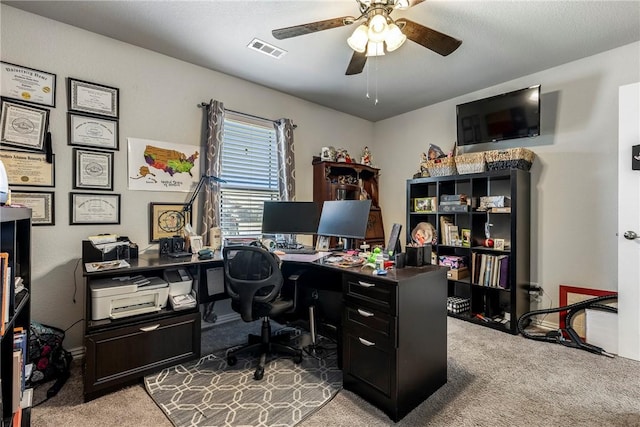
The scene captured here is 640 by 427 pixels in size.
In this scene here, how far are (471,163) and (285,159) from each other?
2.02 m

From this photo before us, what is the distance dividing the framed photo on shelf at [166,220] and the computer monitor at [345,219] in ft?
4.30

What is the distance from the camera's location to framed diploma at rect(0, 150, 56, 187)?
2117mm

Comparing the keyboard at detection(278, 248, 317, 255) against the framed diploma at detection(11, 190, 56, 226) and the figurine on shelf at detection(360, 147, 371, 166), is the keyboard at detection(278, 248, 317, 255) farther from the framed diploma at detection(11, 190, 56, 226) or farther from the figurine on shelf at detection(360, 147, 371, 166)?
the figurine on shelf at detection(360, 147, 371, 166)

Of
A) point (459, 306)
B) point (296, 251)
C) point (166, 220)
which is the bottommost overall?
point (459, 306)

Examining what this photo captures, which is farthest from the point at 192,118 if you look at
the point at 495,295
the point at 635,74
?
the point at 635,74

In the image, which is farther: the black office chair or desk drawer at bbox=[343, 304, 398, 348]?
the black office chair

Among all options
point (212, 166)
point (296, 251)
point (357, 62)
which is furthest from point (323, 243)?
point (357, 62)

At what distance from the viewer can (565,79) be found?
2.94 m

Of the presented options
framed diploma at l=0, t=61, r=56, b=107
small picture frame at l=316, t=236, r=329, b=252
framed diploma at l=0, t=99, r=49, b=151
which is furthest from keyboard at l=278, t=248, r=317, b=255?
framed diploma at l=0, t=61, r=56, b=107

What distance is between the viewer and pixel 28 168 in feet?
7.13

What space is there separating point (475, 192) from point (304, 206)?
193 centimetres

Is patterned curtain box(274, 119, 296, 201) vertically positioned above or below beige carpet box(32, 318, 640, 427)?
above

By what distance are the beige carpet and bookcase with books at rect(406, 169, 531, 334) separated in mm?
756

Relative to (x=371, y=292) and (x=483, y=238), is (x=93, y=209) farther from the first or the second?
(x=483, y=238)
